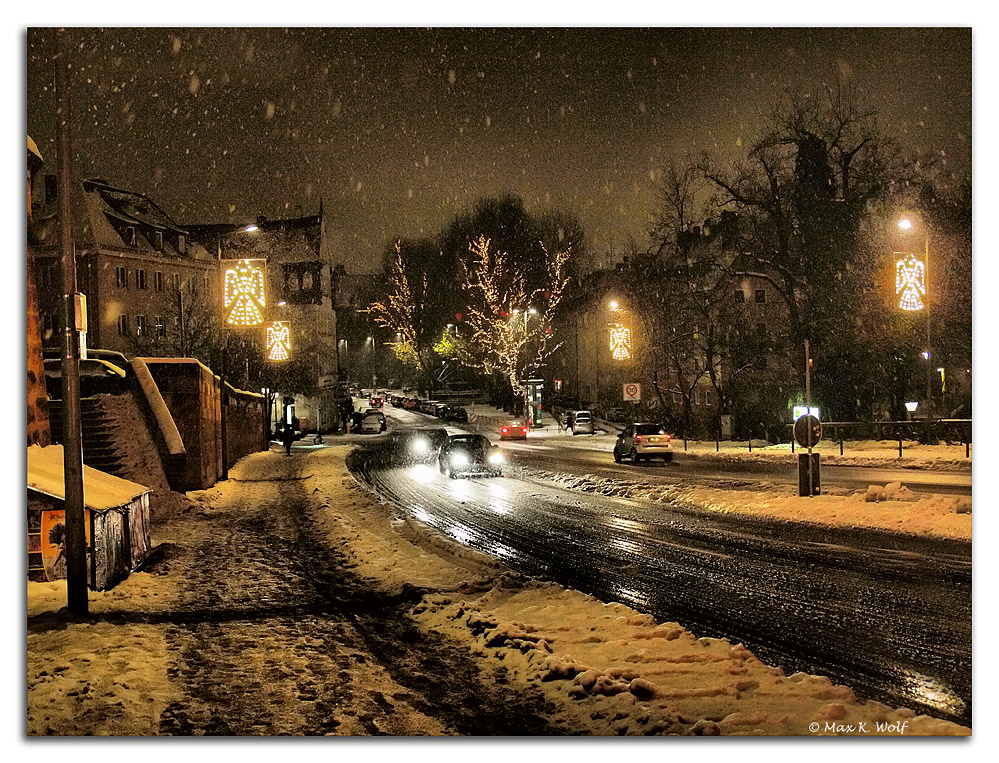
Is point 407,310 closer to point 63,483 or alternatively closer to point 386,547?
point 386,547

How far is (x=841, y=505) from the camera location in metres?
14.4

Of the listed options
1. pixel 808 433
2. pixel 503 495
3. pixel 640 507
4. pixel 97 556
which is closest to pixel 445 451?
pixel 503 495

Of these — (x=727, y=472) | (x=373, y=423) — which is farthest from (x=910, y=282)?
(x=373, y=423)

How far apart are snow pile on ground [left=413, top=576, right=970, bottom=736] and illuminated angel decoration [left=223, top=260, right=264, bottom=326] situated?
756 centimetres

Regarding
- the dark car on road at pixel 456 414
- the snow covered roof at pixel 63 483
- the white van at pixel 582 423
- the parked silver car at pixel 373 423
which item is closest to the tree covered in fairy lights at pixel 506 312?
the white van at pixel 582 423

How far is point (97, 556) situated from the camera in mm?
8648

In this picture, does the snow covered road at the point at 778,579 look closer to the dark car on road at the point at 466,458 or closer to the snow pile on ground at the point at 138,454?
the snow pile on ground at the point at 138,454

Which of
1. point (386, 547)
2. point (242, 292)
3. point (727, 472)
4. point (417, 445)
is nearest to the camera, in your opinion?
point (386, 547)

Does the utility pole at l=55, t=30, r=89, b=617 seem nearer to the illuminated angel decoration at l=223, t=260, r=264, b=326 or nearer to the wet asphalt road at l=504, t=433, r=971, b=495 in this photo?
the illuminated angel decoration at l=223, t=260, r=264, b=326

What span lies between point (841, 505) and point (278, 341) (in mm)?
16538

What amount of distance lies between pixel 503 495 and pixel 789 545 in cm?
922

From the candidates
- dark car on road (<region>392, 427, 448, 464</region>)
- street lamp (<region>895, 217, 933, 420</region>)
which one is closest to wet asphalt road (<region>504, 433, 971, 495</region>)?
street lamp (<region>895, 217, 933, 420</region>)

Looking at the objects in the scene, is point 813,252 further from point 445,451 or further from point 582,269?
point 445,451

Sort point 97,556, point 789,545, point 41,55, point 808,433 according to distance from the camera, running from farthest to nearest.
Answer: point 808,433, point 789,545, point 97,556, point 41,55
